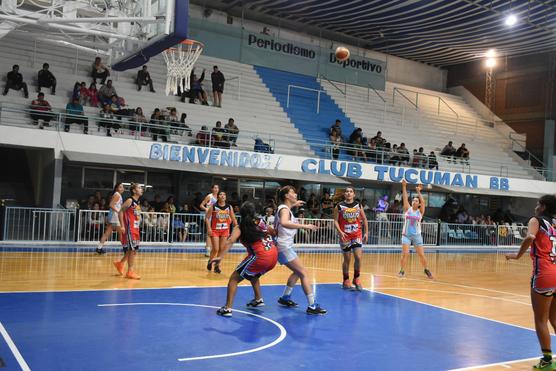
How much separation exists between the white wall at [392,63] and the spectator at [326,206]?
11888 mm

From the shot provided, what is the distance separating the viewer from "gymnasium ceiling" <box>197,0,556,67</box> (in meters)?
26.8

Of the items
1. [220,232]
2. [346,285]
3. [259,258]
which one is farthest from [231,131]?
[259,258]

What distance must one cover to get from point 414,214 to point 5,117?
13.5 m

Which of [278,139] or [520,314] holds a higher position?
[278,139]

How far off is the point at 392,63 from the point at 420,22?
773 cm

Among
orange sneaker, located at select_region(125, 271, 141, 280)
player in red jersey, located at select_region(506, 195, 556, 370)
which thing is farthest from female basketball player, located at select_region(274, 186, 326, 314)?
orange sneaker, located at select_region(125, 271, 141, 280)

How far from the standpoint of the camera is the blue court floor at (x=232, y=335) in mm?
5980

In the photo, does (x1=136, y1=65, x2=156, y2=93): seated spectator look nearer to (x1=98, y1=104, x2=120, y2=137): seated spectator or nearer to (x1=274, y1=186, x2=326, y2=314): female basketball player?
(x1=98, y1=104, x2=120, y2=137): seated spectator

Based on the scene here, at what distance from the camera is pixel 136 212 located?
37.9ft

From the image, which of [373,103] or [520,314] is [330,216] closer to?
[373,103]

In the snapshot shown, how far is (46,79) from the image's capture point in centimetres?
2048

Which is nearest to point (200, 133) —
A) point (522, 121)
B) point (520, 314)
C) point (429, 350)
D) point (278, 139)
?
point (278, 139)

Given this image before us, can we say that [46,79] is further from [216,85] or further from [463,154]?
[463,154]

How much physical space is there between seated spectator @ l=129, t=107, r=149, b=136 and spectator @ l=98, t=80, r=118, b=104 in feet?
3.84
